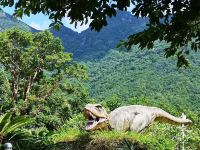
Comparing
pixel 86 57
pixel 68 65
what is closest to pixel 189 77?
pixel 68 65

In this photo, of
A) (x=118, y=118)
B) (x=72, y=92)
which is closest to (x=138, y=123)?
(x=118, y=118)

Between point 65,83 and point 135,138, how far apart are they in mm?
19192

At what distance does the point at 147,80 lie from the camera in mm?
49344

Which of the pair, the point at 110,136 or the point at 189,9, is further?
the point at 110,136

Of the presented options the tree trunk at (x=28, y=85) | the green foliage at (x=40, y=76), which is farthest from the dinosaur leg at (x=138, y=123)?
the tree trunk at (x=28, y=85)

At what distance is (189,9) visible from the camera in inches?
140

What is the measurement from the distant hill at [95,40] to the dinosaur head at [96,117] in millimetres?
75039

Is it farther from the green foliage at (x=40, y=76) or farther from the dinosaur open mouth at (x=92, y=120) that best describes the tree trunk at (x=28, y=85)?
the dinosaur open mouth at (x=92, y=120)

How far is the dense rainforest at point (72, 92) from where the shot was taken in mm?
7023

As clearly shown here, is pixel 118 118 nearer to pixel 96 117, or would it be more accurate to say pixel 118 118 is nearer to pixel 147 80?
pixel 96 117

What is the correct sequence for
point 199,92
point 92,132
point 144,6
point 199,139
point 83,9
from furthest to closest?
1. point 199,92
2. point 199,139
3. point 92,132
4. point 144,6
5. point 83,9

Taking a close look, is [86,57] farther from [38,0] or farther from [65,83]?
[38,0]

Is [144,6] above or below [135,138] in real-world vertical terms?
above

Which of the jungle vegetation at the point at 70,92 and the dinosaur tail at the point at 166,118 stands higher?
the dinosaur tail at the point at 166,118
